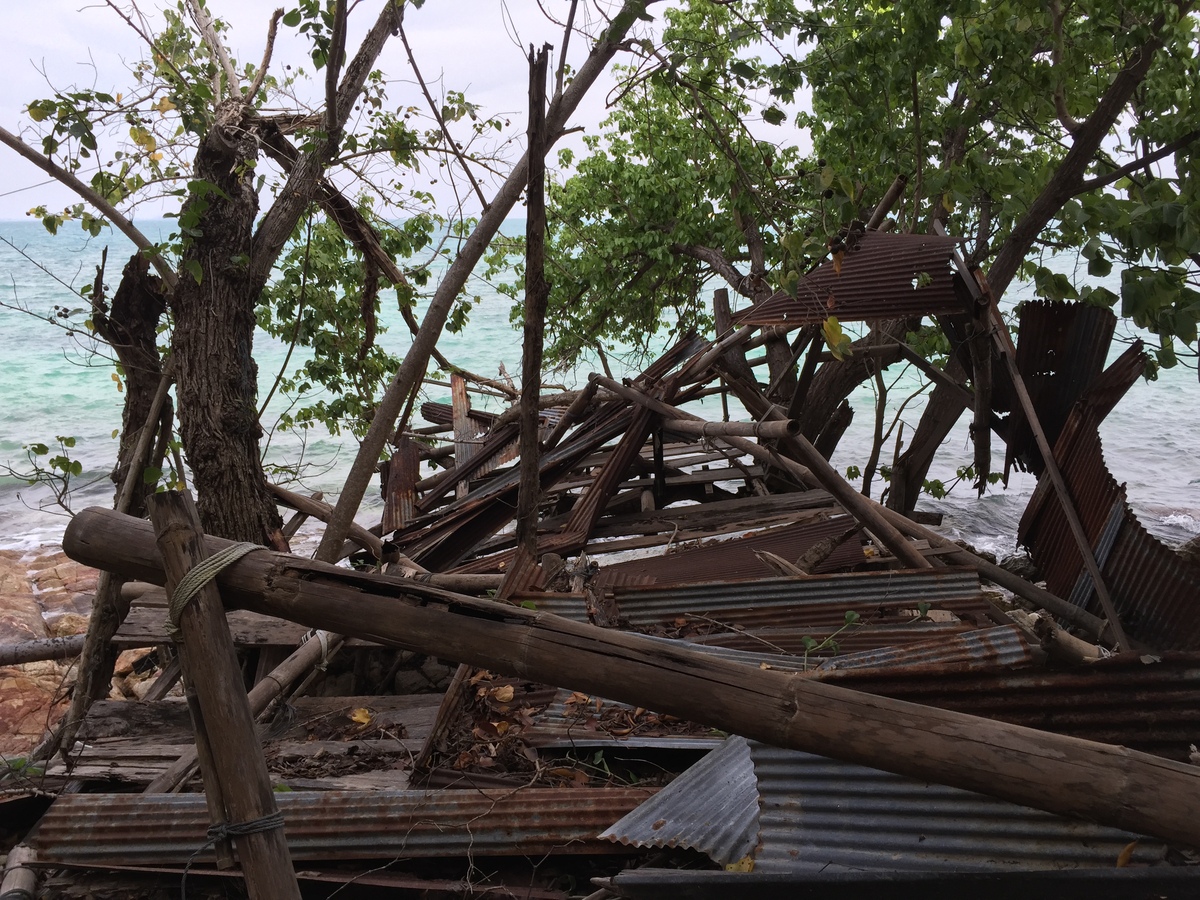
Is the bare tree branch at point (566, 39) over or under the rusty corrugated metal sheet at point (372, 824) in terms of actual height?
over

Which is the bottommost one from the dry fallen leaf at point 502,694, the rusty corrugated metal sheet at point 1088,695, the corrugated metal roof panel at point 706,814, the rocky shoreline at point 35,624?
the rocky shoreline at point 35,624

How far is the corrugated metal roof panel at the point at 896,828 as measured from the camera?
190 centimetres

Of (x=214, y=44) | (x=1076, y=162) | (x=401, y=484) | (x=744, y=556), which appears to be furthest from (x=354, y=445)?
(x=1076, y=162)

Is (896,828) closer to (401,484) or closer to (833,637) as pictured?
(833,637)

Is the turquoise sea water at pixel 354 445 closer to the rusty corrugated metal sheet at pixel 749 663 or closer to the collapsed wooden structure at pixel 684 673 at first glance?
the collapsed wooden structure at pixel 684 673

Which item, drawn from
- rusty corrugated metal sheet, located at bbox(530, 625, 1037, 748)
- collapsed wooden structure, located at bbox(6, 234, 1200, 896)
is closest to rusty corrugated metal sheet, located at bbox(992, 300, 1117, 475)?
collapsed wooden structure, located at bbox(6, 234, 1200, 896)

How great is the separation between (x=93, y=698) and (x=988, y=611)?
15.4ft

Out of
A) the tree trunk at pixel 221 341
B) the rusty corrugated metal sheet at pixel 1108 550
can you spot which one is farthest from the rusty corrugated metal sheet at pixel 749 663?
the tree trunk at pixel 221 341

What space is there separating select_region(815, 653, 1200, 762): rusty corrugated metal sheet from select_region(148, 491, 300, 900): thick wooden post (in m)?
1.39

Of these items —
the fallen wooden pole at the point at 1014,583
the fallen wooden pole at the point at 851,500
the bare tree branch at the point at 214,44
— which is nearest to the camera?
the fallen wooden pole at the point at 851,500

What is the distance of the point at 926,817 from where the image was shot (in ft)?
6.82

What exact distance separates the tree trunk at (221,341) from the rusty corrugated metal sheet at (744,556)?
2.35m

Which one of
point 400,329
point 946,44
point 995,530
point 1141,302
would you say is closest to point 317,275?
point 946,44

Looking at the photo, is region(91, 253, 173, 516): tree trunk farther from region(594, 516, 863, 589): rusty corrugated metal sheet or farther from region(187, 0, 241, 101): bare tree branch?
region(594, 516, 863, 589): rusty corrugated metal sheet
